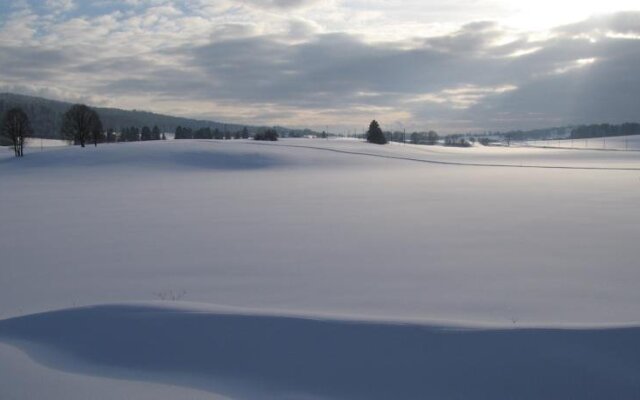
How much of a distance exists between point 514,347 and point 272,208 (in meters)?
19.0

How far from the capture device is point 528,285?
411 inches

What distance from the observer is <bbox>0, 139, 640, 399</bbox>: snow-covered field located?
18.4ft

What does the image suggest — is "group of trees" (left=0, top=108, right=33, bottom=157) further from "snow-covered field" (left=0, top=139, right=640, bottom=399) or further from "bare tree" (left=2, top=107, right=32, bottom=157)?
"snow-covered field" (left=0, top=139, right=640, bottom=399)

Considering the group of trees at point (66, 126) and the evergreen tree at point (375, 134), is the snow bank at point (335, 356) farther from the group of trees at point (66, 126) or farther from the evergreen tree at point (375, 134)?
the evergreen tree at point (375, 134)

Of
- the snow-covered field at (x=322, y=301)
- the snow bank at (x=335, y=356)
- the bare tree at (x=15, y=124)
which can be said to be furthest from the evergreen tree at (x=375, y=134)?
the snow bank at (x=335, y=356)

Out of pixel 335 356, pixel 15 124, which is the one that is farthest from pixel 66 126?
pixel 335 356

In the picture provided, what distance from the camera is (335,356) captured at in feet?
20.1

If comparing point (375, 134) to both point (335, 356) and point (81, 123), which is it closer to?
point (81, 123)

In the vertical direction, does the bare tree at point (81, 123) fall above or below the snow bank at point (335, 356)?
above

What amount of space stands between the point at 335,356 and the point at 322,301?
3.20 m

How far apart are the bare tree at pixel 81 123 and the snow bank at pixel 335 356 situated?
258 feet

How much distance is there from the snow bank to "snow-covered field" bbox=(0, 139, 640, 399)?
0.02m

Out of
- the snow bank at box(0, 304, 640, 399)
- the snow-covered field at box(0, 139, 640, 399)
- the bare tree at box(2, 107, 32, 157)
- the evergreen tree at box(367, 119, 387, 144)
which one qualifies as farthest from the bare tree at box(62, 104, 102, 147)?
the snow bank at box(0, 304, 640, 399)

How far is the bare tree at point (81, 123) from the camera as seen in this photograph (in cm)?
7800
